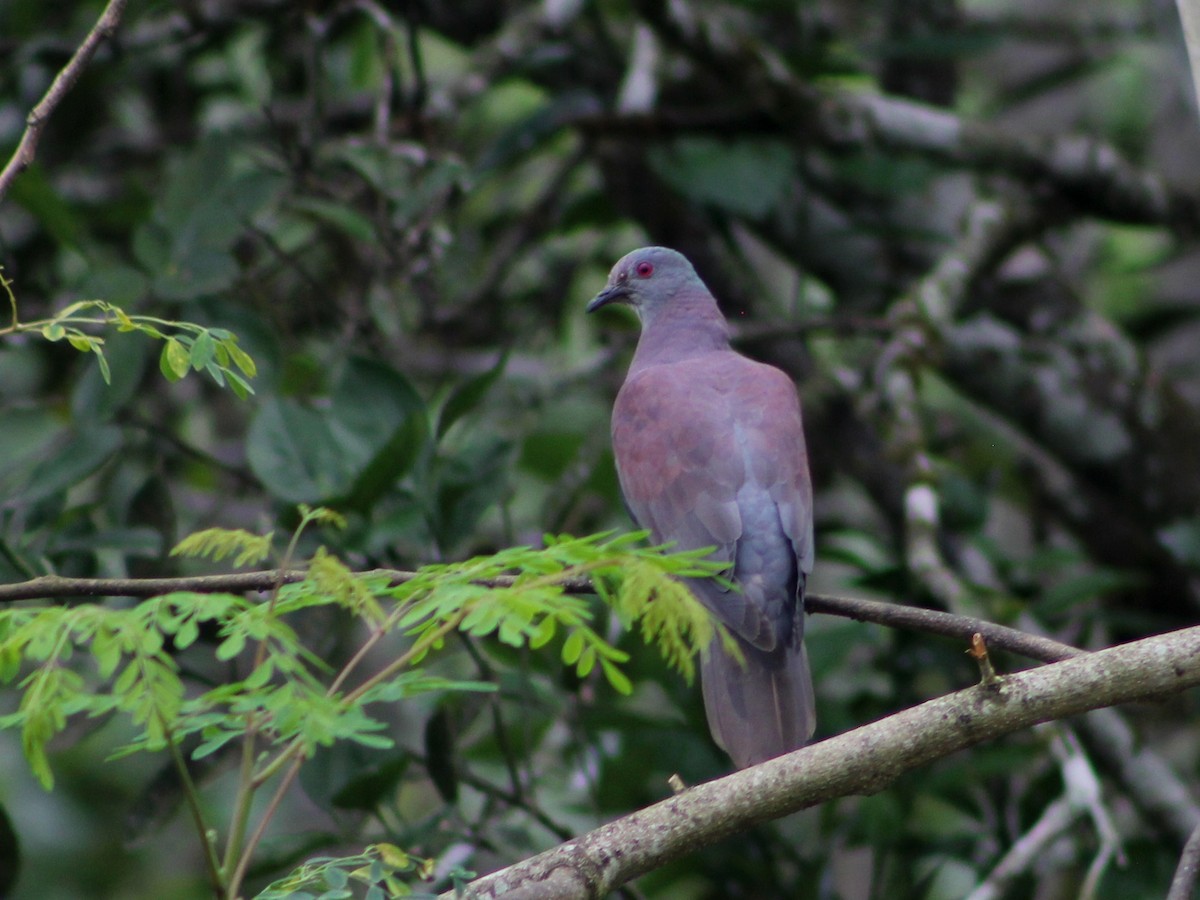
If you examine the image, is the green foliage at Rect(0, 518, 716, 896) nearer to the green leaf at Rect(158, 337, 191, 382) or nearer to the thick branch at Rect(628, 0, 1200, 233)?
the green leaf at Rect(158, 337, 191, 382)

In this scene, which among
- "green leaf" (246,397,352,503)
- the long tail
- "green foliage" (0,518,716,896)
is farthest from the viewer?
"green leaf" (246,397,352,503)

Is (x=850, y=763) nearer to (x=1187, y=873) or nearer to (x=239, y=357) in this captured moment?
(x=1187, y=873)

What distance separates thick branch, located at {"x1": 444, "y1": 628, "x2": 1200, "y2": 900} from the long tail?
1.02 m

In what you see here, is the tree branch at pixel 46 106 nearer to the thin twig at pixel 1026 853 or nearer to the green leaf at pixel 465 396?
the green leaf at pixel 465 396

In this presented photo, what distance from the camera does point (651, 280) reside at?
4367 mm

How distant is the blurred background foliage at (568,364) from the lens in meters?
3.65

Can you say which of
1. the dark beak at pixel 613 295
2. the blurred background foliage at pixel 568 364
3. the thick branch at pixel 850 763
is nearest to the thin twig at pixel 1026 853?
the blurred background foliage at pixel 568 364

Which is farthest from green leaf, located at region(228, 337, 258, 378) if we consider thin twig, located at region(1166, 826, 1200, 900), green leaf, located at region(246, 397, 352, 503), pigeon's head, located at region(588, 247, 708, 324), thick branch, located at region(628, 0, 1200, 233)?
thick branch, located at region(628, 0, 1200, 233)

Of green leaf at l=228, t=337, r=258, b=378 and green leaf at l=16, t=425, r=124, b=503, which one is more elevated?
green leaf at l=228, t=337, r=258, b=378

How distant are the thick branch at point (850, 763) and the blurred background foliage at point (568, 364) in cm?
155

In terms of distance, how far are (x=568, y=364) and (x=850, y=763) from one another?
4.08 meters

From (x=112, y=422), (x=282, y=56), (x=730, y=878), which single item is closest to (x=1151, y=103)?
(x=282, y=56)

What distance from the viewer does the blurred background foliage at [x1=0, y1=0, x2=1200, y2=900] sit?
3646mm

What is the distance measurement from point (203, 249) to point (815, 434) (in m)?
2.47
